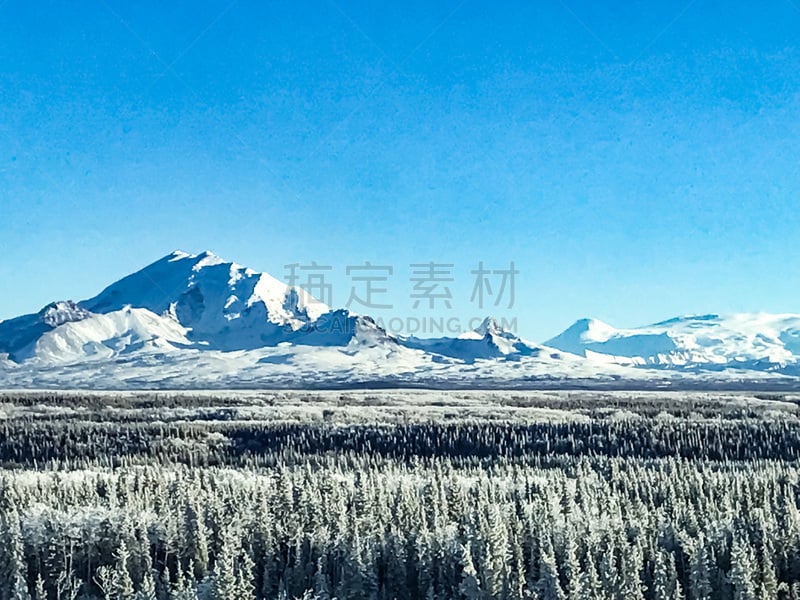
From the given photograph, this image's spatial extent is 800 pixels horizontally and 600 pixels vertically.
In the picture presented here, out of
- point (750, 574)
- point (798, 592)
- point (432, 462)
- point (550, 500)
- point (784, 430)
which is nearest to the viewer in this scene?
point (750, 574)

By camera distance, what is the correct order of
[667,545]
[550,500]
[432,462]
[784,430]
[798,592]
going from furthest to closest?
[784,430], [432,462], [550,500], [667,545], [798,592]

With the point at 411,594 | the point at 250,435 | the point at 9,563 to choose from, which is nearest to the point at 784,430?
the point at 250,435

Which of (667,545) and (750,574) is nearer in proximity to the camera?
(750,574)

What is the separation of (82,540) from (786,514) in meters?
46.1

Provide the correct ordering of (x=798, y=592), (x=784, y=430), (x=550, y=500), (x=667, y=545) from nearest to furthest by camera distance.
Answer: (x=798, y=592), (x=667, y=545), (x=550, y=500), (x=784, y=430)

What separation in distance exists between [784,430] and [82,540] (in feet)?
377

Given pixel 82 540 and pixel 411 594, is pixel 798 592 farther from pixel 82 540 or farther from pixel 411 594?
pixel 82 540

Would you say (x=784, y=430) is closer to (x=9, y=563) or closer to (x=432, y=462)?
(x=432, y=462)

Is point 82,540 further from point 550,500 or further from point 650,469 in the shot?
point 650,469

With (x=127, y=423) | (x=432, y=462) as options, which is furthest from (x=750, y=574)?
(x=127, y=423)

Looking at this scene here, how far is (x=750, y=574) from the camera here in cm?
4825

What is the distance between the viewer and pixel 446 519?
211ft

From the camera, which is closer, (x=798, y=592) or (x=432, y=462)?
(x=798, y=592)

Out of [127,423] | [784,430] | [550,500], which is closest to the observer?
[550,500]
